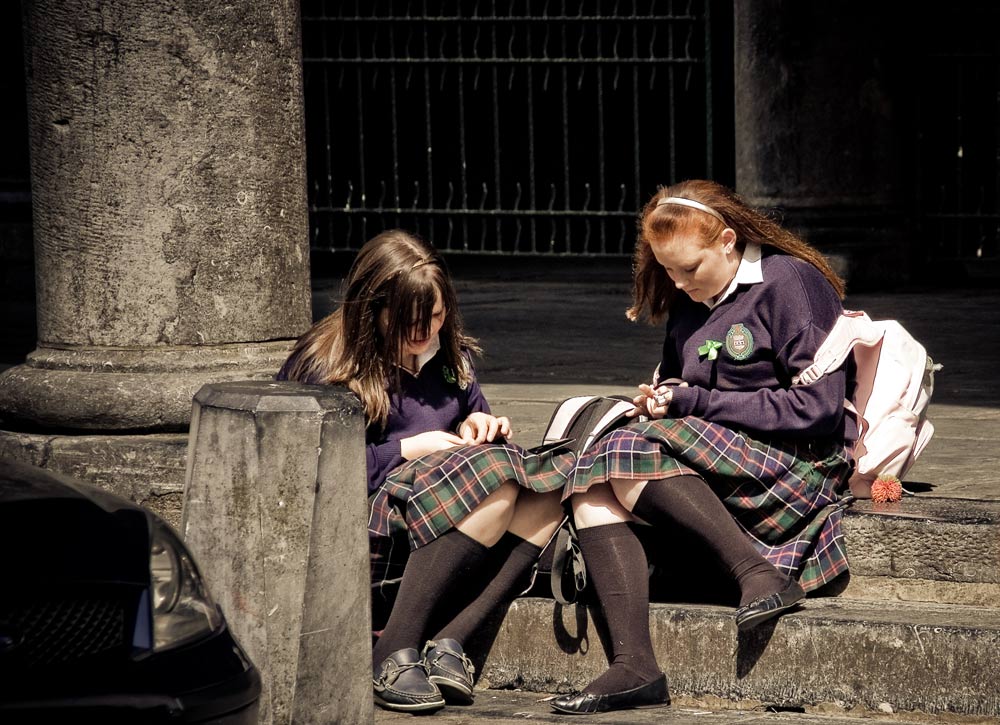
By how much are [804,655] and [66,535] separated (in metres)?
1.82

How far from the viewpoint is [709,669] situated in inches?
167

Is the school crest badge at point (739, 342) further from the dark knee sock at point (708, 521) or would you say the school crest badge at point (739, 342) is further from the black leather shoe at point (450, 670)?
the black leather shoe at point (450, 670)

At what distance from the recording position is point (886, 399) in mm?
4434

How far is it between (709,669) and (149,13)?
2219mm

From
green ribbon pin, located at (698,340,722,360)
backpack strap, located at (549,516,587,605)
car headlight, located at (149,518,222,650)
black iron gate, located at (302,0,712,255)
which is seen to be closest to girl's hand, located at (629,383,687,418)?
green ribbon pin, located at (698,340,722,360)

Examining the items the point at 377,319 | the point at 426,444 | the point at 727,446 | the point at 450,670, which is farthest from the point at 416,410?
the point at 727,446

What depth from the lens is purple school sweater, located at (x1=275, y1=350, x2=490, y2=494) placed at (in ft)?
14.5

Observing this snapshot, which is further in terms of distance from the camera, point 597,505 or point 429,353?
point 429,353

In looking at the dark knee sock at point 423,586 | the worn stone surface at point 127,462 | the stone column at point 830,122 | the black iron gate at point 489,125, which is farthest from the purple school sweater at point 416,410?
the black iron gate at point 489,125

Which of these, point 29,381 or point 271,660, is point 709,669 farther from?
point 29,381

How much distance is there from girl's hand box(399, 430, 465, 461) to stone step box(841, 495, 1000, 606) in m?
0.99

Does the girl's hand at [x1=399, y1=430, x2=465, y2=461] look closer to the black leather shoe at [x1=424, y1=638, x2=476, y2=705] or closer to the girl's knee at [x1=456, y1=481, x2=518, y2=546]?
the girl's knee at [x1=456, y1=481, x2=518, y2=546]

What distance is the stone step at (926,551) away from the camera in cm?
425

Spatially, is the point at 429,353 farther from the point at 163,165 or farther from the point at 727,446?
the point at 163,165
